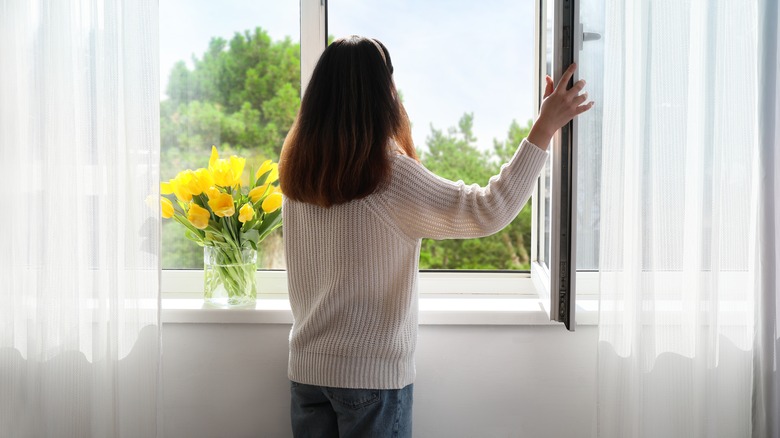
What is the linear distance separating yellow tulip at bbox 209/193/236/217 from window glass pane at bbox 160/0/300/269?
0.60 feet

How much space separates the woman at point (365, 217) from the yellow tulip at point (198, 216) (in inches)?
11.9

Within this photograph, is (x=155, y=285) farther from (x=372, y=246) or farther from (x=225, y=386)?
(x=372, y=246)

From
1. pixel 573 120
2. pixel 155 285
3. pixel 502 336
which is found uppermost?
pixel 573 120

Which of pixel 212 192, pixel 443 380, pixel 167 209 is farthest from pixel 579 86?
pixel 167 209

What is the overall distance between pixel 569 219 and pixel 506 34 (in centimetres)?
215

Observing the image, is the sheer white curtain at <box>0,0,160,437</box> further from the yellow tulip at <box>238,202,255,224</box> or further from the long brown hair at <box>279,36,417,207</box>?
the long brown hair at <box>279,36,417,207</box>

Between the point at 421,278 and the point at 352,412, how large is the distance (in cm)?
73

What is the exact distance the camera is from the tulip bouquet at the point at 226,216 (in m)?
1.57

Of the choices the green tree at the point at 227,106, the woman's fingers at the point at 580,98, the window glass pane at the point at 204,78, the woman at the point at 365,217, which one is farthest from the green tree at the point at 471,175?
the woman at the point at 365,217

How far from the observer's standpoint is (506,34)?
10.8 ft

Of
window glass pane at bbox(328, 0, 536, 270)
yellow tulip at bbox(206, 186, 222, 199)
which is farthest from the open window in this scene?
window glass pane at bbox(328, 0, 536, 270)

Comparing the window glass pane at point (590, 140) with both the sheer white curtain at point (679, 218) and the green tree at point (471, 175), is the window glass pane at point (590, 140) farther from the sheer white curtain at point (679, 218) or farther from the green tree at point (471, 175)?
the green tree at point (471, 175)

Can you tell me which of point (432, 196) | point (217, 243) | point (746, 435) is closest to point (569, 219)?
point (432, 196)

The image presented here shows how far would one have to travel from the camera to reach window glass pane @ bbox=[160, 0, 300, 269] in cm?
173
